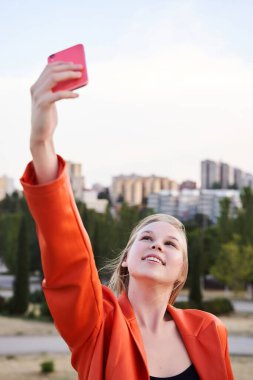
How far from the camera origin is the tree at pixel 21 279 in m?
14.5

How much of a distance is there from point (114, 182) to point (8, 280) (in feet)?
168

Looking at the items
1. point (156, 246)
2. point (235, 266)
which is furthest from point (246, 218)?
point (156, 246)

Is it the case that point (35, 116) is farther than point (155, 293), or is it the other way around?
point (155, 293)

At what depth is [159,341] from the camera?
1757mm

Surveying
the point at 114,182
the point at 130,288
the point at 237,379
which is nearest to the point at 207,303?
the point at 237,379

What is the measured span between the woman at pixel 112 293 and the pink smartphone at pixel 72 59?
17mm

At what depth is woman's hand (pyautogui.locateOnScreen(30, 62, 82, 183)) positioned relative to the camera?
1.30m

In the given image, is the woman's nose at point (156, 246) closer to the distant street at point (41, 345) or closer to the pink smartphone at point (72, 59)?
the pink smartphone at point (72, 59)

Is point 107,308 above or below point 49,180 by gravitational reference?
below

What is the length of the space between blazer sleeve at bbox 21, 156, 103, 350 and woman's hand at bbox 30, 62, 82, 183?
0.03 meters

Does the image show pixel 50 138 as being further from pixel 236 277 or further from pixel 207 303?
pixel 236 277

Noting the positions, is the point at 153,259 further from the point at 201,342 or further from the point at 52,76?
the point at 52,76

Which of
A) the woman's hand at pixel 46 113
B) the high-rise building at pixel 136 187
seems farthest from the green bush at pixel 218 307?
the high-rise building at pixel 136 187

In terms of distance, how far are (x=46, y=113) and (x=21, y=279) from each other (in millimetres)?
14030
